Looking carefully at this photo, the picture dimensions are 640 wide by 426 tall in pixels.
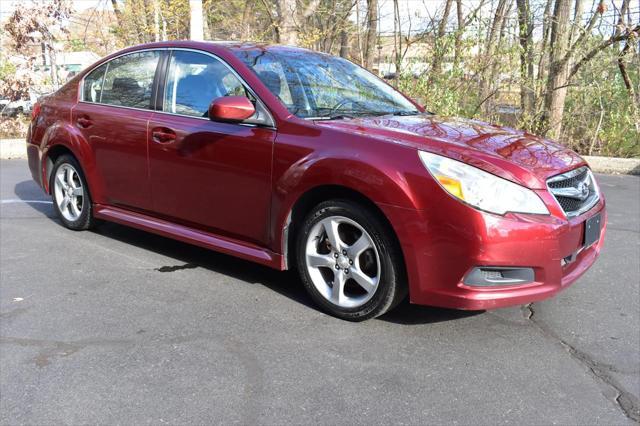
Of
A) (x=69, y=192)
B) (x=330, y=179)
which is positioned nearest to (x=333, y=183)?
(x=330, y=179)

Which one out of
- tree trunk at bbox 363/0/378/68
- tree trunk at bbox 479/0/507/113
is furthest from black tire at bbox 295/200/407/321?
tree trunk at bbox 363/0/378/68

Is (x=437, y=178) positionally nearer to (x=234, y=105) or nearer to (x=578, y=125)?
(x=234, y=105)

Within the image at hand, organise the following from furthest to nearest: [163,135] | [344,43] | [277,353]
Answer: [344,43]
[163,135]
[277,353]

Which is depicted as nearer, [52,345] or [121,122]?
[52,345]

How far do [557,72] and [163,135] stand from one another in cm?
841

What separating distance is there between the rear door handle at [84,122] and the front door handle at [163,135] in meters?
0.95

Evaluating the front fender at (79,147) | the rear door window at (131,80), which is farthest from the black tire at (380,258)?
the front fender at (79,147)

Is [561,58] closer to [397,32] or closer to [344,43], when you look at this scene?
[397,32]

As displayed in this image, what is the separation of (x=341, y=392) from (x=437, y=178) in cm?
120

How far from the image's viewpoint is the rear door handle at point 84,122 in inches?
197

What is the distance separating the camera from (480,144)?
A: 11.2 feet

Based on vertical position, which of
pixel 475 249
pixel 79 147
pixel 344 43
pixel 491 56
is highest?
pixel 344 43

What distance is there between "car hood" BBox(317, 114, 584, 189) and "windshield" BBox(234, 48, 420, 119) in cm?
24

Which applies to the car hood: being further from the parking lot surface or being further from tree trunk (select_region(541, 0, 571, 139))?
tree trunk (select_region(541, 0, 571, 139))
